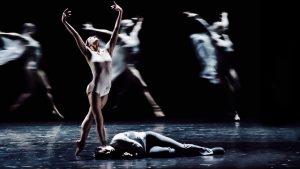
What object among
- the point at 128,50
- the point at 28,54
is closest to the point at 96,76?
the point at 128,50

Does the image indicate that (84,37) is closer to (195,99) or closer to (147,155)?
(195,99)

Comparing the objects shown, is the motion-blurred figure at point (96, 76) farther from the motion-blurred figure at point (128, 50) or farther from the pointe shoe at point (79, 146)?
the motion-blurred figure at point (128, 50)

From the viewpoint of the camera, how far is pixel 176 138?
8391 millimetres

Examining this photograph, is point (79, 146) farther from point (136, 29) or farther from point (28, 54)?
point (136, 29)

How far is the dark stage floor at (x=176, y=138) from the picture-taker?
613 cm

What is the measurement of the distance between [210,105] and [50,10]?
3.84 meters

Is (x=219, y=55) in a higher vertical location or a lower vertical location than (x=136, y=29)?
lower

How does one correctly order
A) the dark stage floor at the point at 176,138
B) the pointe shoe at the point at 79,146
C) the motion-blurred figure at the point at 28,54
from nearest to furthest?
1. the dark stage floor at the point at 176,138
2. the pointe shoe at the point at 79,146
3. the motion-blurred figure at the point at 28,54

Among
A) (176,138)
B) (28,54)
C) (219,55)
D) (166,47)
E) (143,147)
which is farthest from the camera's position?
(166,47)

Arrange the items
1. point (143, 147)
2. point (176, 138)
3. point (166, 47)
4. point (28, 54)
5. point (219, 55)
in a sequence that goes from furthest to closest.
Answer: point (166, 47) → point (28, 54) → point (219, 55) → point (176, 138) → point (143, 147)

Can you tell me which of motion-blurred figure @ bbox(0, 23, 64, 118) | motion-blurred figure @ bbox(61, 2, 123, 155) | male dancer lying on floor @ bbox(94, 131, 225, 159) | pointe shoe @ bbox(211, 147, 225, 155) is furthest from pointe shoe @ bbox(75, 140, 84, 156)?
motion-blurred figure @ bbox(0, 23, 64, 118)

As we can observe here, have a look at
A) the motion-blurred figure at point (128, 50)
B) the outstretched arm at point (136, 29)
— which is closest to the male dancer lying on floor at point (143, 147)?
the motion-blurred figure at point (128, 50)

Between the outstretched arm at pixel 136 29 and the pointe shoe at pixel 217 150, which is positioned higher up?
the outstretched arm at pixel 136 29

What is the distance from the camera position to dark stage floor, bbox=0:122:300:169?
20.1 ft
